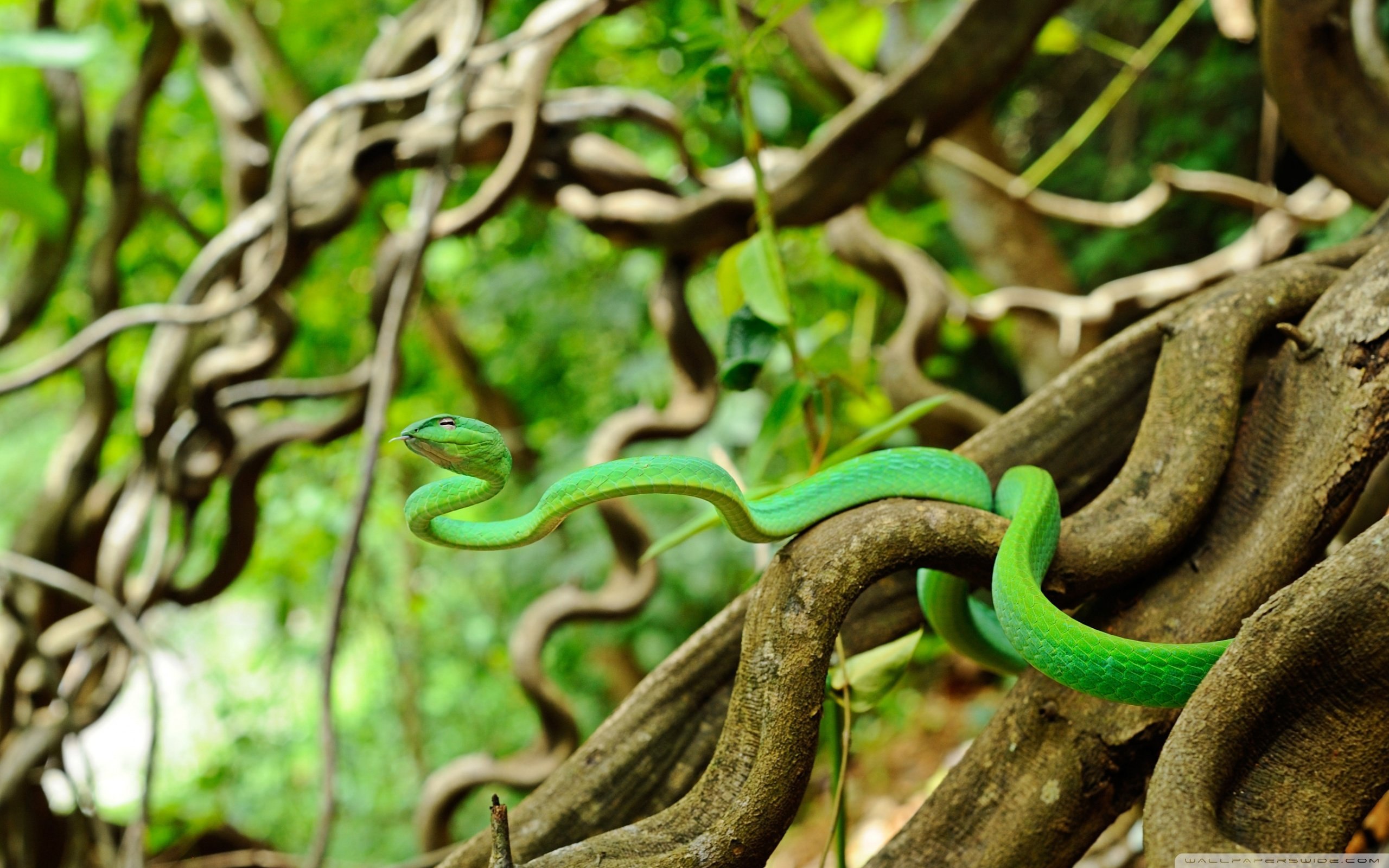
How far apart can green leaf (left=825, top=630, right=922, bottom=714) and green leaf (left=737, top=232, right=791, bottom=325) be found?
0.44 meters

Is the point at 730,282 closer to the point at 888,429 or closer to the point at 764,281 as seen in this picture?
the point at 764,281

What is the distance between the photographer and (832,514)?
101 cm

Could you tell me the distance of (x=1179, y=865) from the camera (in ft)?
2.35

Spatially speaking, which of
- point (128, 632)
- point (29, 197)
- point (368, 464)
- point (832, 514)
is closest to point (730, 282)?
point (832, 514)

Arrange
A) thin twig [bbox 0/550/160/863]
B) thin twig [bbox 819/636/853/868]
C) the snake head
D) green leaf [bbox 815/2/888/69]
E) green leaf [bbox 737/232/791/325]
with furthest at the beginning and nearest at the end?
green leaf [bbox 815/2/888/69]
thin twig [bbox 0/550/160/863]
green leaf [bbox 737/232/791/325]
thin twig [bbox 819/636/853/868]
the snake head

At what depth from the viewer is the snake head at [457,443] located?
33.4 inches

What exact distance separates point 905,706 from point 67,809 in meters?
3.12

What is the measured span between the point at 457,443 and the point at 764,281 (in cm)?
58

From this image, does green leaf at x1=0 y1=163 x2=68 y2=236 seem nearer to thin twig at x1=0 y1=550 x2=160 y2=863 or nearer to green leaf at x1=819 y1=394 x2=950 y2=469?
green leaf at x1=819 y1=394 x2=950 y2=469

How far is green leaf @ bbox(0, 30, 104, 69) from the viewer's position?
0.66 m

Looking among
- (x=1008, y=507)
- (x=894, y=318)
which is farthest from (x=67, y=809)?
(x=894, y=318)

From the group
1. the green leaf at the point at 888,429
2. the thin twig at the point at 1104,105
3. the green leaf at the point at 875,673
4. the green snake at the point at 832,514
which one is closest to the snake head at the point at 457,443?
the green snake at the point at 832,514

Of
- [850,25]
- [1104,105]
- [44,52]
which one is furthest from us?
[1104,105]

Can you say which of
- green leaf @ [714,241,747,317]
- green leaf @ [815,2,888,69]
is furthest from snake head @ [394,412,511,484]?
green leaf @ [815,2,888,69]
